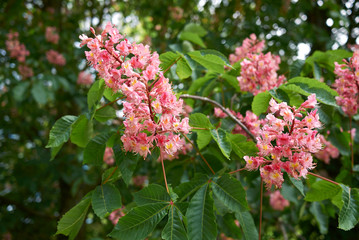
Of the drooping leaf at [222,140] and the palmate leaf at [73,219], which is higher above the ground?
the drooping leaf at [222,140]

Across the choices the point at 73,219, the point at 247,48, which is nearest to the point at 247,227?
the point at 73,219

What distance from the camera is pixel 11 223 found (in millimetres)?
3963

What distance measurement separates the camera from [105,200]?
135 cm

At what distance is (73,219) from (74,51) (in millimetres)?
2192

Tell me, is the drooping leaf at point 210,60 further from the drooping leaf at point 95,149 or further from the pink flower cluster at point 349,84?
the pink flower cluster at point 349,84

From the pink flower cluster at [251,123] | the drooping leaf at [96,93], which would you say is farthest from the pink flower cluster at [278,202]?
the drooping leaf at [96,93]

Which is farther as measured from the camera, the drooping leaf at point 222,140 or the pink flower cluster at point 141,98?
the drooping leaf at point 222,140

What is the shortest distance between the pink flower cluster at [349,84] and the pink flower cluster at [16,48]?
3397 mm

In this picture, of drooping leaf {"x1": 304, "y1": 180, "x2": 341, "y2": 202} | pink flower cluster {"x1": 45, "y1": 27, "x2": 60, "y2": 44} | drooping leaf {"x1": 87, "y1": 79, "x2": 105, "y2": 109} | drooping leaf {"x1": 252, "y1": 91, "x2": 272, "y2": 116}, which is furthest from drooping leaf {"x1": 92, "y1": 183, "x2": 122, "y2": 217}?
pink flower cluster {"x1": 45, "y1": 27, "x2": 60, "y2": 44}

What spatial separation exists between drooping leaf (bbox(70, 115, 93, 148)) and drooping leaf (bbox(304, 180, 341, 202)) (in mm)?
1115

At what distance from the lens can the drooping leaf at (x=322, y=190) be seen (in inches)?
56.7

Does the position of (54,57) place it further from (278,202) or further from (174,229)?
(174,229)

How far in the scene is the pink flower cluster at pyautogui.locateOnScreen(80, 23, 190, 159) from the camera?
113cm

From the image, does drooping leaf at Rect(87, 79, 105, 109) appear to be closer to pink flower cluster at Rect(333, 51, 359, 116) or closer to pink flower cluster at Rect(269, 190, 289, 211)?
pink flower cluster at Rect(333, 51, 359, 116)
